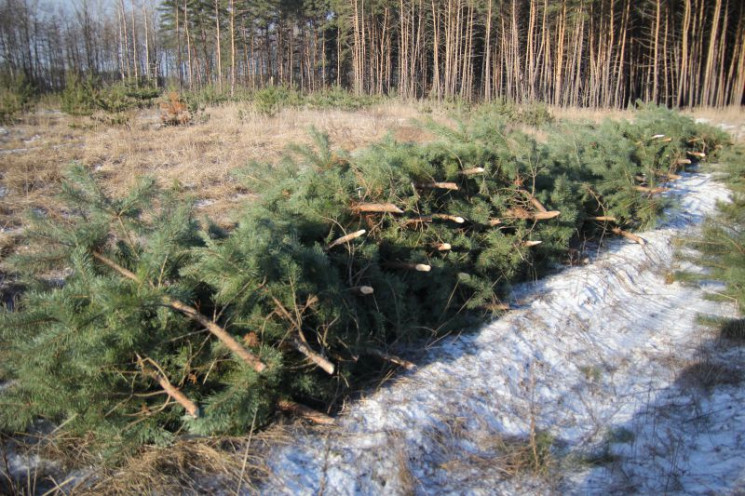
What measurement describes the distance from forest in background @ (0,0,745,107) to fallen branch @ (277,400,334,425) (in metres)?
17.3

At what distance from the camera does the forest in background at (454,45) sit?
25.5m

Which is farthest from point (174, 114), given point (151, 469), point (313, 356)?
point (151, 469)

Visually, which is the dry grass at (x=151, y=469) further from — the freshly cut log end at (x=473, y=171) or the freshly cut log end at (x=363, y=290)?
the freshly cut log end at (x=473, y=171)

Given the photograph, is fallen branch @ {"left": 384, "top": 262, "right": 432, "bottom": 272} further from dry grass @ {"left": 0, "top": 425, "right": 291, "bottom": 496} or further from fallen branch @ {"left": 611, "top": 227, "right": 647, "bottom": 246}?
fallen branch @ {"left": 611, "top": 227, "right": 647, "bottom": 246}

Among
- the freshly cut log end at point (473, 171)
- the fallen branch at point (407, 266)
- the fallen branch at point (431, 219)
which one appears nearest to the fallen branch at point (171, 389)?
the fallen branch at point (407, 266)

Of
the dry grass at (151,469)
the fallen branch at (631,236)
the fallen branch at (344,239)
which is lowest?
the dry grass at (151,469)

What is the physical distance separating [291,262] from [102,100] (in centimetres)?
1073

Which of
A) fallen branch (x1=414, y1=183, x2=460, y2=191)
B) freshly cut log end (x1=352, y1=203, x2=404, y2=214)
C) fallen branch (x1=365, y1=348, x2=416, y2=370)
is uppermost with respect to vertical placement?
fallen branch (x1=414, y1=183, x2=460, y2=191)

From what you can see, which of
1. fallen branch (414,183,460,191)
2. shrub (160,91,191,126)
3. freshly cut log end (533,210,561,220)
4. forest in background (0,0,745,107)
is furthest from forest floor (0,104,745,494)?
forest in background (0,0,745,107)

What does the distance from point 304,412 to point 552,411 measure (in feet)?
5.55

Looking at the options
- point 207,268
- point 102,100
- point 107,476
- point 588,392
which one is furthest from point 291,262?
point 102,100

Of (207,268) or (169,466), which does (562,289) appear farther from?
(169,466)

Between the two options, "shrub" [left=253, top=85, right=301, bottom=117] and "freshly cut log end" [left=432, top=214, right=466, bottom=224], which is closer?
"freshly cut log end" [left=432, top=214, right=466, bottom=224]

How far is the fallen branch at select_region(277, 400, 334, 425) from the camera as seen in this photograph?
279 centimetres
